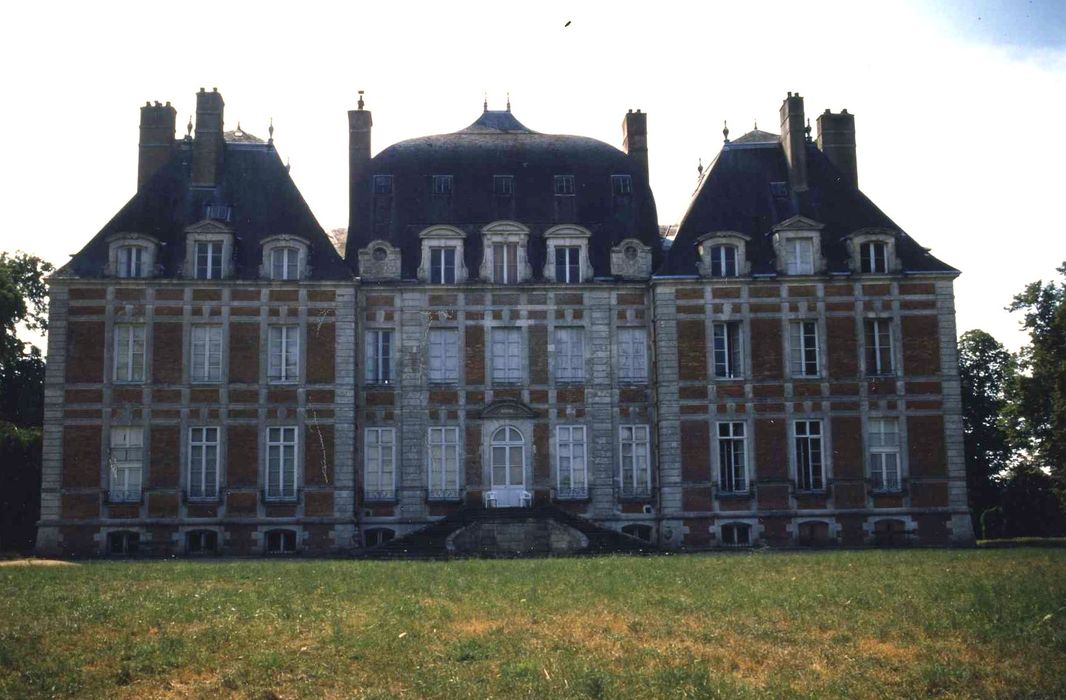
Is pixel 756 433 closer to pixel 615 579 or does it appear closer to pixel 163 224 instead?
pixel 615 579

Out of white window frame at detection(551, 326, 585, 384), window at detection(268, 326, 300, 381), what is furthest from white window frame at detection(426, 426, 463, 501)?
window at detection(268, 326, 300, 381)

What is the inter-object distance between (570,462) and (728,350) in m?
5.81

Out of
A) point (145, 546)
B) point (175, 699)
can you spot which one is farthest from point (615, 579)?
point (145, 546)

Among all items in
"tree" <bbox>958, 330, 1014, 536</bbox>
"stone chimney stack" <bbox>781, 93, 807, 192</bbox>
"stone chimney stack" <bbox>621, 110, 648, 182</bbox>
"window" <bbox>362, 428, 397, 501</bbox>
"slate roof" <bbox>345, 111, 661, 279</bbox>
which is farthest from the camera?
"tree" <bbox>958, 330, 1014, 536</bbox>

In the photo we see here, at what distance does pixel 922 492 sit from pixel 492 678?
25.8 meters

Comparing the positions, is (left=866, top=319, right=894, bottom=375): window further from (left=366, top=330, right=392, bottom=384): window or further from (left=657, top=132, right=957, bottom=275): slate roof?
(left=366, top=330, right=392, bottom=384): window

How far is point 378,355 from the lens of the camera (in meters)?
35.9

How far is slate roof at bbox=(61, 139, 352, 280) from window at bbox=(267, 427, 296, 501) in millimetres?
4707

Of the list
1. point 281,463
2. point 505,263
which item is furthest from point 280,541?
point 505,263

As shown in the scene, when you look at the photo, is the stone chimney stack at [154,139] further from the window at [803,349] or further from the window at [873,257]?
the window at [873,257]

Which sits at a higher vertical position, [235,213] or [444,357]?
[235,213]

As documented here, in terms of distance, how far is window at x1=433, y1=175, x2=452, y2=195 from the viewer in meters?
38.0

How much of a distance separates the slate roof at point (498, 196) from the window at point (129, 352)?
22.4 feet

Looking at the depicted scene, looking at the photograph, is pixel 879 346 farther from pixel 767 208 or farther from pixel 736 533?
pixel 736 533
